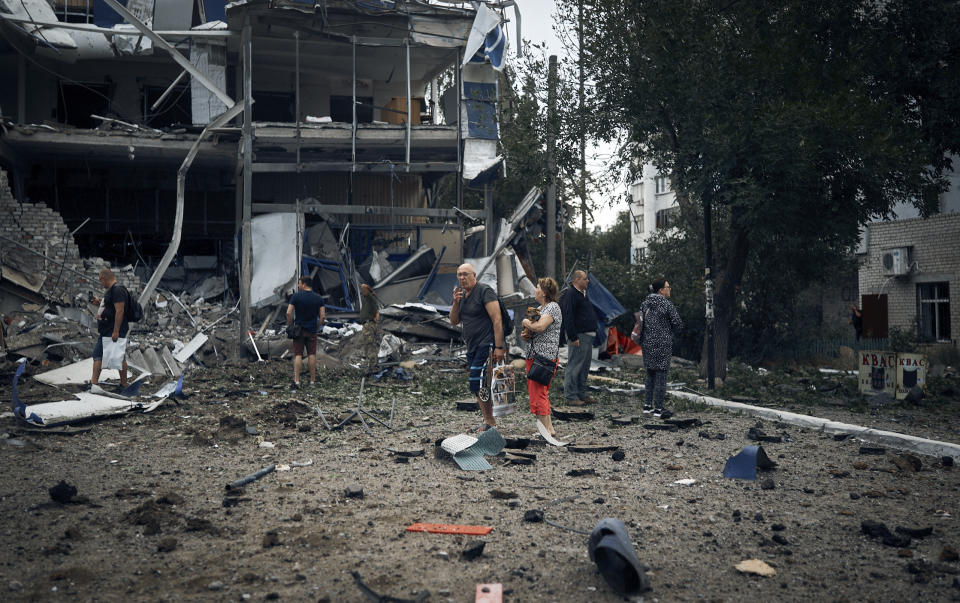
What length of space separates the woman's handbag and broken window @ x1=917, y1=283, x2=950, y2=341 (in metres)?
16.9

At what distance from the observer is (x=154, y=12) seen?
2066 cm

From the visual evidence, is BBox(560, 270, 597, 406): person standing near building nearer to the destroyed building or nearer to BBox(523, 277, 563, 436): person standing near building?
BBox(523, 277, 563, 436): person standing near building


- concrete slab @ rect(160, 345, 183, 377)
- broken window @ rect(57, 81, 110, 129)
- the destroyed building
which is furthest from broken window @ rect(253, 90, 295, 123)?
concrete slab @ rect(160, 345, 183, 377)

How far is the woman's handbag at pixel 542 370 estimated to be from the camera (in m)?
7.61

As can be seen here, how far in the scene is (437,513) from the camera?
514 cm

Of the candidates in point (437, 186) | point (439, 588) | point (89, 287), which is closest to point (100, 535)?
point (439, 588)

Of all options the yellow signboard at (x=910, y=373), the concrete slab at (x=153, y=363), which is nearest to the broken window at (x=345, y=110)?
the concrete slab at (x=153, y=363)

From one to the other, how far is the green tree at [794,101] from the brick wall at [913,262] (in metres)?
8.87

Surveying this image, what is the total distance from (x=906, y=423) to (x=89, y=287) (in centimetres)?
1672

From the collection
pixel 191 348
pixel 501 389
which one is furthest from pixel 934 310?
pixel 191 348

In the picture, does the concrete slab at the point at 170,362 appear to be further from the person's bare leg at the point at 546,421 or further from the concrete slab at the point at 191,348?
the person's bare leg at the point at 546,421

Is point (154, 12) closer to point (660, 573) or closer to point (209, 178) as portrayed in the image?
point (209, 178)

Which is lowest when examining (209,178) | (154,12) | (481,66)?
(209,178)

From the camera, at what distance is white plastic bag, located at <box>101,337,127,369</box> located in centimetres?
1075
